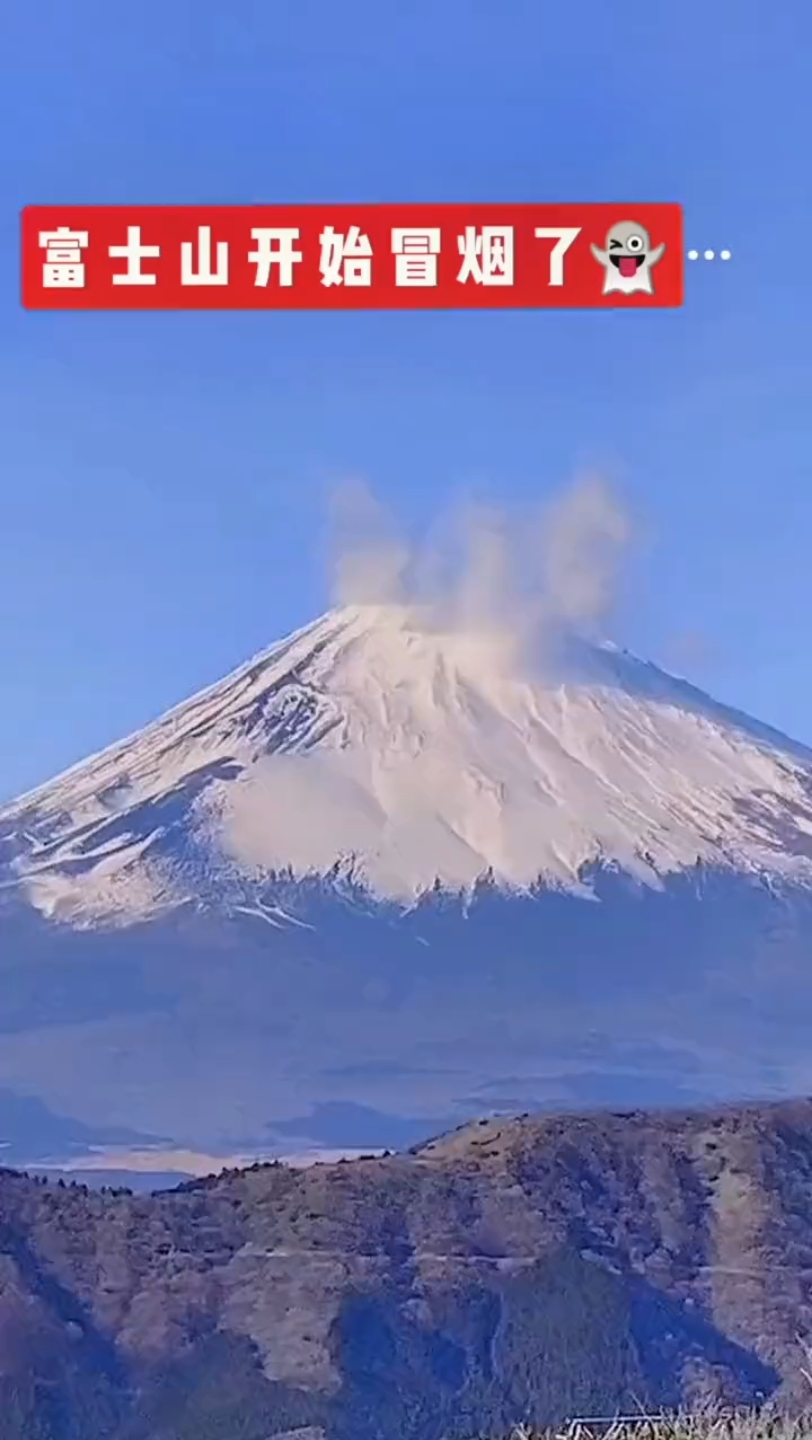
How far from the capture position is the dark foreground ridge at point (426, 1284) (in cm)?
1908

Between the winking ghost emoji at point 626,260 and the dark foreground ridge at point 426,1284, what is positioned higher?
the winking ghost emoji at point 626,260

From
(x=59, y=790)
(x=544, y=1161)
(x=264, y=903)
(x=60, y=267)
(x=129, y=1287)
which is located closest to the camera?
(x=60, y=267)

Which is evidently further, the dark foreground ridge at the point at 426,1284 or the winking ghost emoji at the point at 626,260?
the dark foreground ridge at the point at 426,1284

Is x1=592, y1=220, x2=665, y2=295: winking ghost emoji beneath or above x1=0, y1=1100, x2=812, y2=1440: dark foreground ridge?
above

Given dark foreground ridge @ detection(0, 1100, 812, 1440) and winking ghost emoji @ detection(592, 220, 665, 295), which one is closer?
winking ghost emoji @ detection(592, 220, 665, 295)

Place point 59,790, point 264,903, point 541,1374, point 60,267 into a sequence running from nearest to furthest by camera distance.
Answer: point 60,267 → point 541,1374 → point 264,903 → point 59,790

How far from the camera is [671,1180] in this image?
21.8m

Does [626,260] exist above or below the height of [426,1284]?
above

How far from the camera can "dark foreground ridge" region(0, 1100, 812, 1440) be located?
19.1m

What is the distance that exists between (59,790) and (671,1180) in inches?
375

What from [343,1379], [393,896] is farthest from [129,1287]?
[393,896]

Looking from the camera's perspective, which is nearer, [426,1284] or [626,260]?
[626,260]

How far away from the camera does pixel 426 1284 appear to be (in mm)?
20875

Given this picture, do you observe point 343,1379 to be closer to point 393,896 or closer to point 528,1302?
point 528,1302
